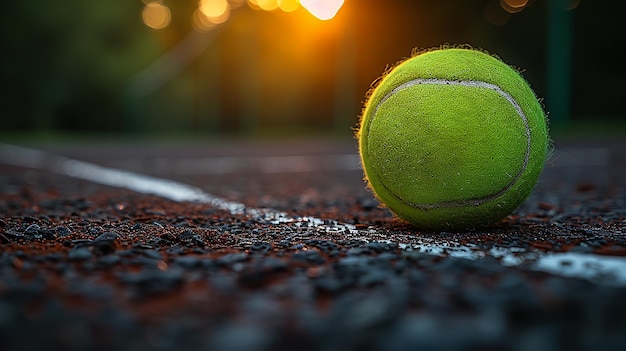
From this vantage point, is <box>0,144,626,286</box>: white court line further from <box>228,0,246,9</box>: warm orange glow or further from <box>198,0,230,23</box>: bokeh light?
<box>198,0,230,23</box>: bokeh light

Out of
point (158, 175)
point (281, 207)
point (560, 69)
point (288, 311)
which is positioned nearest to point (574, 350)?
point (288, 311)

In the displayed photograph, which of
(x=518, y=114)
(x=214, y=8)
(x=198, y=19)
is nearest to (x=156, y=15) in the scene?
(x=198, y=19)

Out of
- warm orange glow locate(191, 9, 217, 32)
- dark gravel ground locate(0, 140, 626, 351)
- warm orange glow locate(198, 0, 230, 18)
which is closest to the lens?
dark gravel ground locate(0, 140, 626, 351)

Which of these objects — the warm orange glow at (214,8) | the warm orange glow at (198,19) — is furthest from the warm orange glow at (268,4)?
the warm orange glow at (198,19)

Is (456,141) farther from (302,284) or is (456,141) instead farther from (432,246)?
(302,284)

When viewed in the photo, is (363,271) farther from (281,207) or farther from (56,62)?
(56,62)

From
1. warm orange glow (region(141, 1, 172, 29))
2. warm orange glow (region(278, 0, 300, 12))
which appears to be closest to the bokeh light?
warm orange glow (region(141, 1, 172, 29))
